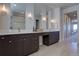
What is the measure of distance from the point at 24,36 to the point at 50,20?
410cm

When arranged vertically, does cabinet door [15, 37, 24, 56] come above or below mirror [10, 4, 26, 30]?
below

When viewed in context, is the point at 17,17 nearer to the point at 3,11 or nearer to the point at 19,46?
the point at 3,11

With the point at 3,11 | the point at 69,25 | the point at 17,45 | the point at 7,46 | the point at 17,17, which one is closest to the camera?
the point at 7,46

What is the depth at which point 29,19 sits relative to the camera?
203 inches

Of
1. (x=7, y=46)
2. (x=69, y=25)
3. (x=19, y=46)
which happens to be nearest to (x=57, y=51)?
(x=19, y=46)

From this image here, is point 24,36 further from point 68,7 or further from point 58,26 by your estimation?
point 68,7

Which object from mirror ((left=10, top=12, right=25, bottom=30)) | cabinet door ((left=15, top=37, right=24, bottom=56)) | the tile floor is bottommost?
the tile floor

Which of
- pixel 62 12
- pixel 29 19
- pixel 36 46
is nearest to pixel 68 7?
pixel 62 12

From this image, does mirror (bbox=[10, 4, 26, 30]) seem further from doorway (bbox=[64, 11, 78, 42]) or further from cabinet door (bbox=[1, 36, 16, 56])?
doorway (bbox=[64, 11, 78, 42])

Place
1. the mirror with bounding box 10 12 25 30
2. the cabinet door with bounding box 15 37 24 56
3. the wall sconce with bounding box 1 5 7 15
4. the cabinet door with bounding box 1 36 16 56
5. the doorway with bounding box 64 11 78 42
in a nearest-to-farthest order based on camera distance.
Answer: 1. the cabinet door with bounding box 1 36 16 56
2. the cabinet door with bounding box 15 37 24 56
3. the wall sconce with bounding box 1 5 7 15
4. the mirror with bounding box 10 12 25 30
5. the doorway with bounding box 64 11 78 42

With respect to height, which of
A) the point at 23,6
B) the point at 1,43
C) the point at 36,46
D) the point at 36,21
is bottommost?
the point at 36,46

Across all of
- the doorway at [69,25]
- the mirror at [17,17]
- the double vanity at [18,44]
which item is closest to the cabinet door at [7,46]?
the double vanity at [18,44]

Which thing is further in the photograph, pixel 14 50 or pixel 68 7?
pixel 68 7

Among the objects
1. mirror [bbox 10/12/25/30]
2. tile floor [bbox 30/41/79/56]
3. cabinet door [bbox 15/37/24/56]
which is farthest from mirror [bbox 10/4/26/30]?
tile floor [bbox 30/41/79/56]
